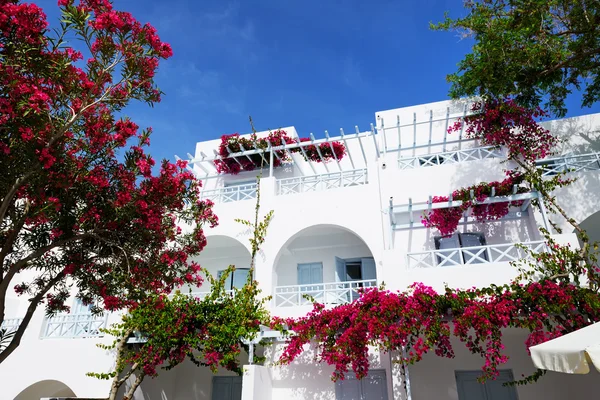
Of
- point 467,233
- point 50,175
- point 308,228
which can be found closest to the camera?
point 50,175

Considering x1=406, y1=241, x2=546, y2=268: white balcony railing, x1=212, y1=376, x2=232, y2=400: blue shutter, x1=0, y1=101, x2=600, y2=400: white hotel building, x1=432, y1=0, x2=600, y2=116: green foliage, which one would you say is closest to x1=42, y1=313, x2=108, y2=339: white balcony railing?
x1=0, y1=101, x2=600, y2=400: white hotel building

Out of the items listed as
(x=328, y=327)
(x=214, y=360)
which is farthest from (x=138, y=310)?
(x=328, y=327)

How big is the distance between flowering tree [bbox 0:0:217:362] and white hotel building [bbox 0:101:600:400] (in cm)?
442

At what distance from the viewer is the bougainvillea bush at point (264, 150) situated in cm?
1418

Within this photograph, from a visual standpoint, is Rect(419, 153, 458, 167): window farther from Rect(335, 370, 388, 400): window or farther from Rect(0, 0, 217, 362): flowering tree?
Rect(0, 0, 217, 362): flowering tree

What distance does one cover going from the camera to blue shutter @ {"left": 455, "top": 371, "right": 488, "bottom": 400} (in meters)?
9.55

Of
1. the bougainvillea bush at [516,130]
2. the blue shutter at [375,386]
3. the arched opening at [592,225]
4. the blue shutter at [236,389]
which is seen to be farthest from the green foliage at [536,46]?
the blue shutter at [236,389]

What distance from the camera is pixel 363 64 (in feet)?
40.7

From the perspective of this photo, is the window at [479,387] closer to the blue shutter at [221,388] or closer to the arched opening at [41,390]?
the blue shutter at [221,388]

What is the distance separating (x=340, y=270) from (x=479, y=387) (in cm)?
502

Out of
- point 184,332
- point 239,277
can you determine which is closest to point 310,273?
point 239,277

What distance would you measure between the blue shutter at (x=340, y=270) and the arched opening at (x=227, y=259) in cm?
327

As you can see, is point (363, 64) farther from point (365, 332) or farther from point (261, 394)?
point (261, 394)

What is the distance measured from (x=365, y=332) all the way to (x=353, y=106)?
28.4 ft
